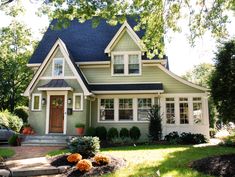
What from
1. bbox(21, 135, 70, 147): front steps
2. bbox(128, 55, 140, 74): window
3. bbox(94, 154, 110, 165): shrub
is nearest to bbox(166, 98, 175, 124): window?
bbox(128, 55, 140, 74): window

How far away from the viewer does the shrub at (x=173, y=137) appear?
16969 millimetres

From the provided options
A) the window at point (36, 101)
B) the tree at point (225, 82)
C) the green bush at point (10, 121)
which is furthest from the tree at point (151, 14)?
the green bush at point (10, 121)

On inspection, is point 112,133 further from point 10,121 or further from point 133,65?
point 10,121

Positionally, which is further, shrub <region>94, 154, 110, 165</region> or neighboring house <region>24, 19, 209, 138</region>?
neighboring house <region>24, 19, 209, 138</region>

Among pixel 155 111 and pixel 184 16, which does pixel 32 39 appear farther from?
pixel 184 16

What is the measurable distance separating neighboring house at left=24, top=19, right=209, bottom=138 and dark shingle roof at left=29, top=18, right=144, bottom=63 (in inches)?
4.5

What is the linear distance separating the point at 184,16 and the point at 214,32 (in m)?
1.53

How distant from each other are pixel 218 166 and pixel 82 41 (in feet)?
53.2

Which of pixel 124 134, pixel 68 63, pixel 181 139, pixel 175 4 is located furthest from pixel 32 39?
pixel 175 4

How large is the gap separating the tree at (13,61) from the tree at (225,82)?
2517 cm

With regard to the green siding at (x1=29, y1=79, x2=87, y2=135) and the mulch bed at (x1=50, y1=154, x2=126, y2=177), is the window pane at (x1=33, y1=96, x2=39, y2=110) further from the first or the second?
the mulch bed at (x1=50, y1=154, x2=126, y2=177)

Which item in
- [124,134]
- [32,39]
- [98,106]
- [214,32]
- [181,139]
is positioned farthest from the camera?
[32,39]

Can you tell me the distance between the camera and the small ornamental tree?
58.9 ft

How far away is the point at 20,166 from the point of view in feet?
31.3
